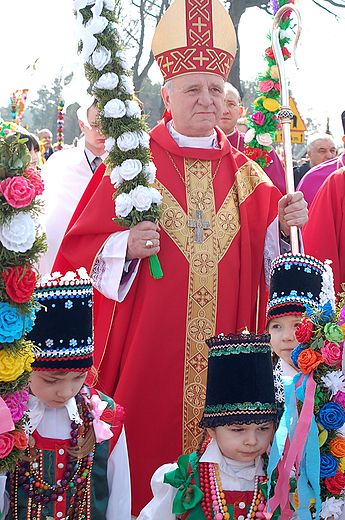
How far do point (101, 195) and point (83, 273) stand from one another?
3.15ft

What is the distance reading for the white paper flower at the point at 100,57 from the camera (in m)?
3.33

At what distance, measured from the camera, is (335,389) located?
242cm

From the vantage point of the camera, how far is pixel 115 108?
11.0ft

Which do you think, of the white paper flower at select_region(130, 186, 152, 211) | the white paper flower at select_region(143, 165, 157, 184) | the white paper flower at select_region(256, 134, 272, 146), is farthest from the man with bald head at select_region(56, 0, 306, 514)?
the white paper flower at select_region(256, 134, 272, 146)

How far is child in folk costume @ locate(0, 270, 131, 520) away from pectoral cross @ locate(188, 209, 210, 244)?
44.6 inches

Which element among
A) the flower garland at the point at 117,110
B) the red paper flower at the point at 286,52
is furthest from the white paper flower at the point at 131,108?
the red paper flower at the point at 286,52

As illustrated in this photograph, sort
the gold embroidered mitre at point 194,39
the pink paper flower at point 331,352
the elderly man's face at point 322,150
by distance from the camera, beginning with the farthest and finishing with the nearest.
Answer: the elderly man's face at point 322,150 → the gold embroidered mitre at point 194,39 → the pink paper flower at point 331,352

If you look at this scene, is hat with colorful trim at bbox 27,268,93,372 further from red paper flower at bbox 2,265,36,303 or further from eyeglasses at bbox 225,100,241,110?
eyeglasses at bbox 225,100,241,110

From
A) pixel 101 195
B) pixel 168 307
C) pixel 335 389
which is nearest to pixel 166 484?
pixel 335 389

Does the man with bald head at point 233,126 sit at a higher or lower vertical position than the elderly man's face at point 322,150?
lower

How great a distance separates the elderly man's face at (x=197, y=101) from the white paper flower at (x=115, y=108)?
652 mm

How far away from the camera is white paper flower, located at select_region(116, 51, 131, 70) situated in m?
3.41

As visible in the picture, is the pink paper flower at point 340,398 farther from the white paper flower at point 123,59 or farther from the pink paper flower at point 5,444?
the white paper flower at point 123,59

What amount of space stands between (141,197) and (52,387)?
1176mm
